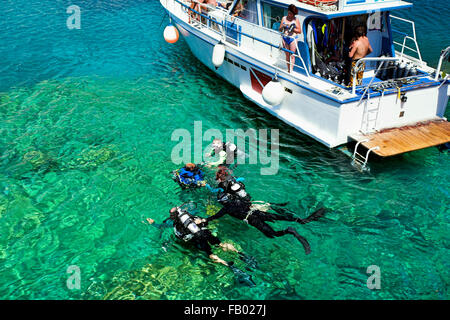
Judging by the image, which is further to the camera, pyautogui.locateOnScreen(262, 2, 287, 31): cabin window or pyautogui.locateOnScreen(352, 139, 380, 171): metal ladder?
pyautogui.locateOnScreen(262, 2, 287, 31): cabin window

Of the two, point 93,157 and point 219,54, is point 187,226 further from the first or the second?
point 219,54

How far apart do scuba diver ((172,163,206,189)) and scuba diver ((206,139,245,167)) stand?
855mm

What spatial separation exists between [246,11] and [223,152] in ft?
15.9

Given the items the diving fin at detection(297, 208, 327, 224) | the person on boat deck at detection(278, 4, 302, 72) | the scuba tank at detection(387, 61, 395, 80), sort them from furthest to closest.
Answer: the scuba tank at detection(387, 61, 395, 80)
the person on boat deck at detection(278, 4, 302, 72)
the diving fin at detection(297, 208, 327, 224)

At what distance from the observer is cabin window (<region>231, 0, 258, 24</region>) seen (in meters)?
11.0

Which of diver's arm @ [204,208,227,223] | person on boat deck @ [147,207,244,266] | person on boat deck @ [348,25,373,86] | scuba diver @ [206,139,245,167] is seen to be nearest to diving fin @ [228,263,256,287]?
person on boat deck @ [147,207,244,266]

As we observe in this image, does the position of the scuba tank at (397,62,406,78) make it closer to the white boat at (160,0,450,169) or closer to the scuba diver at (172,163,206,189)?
the white boat at (160,0,450,169)

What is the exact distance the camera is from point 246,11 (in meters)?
11.3

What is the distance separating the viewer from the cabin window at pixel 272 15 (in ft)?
33.5

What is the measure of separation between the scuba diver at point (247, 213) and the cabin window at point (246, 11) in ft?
18.6

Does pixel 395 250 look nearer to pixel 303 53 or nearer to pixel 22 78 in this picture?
pixel 303 53

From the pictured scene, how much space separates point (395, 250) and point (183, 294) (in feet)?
12.8

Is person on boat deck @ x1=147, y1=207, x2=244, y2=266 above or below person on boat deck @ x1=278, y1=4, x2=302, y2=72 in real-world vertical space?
below

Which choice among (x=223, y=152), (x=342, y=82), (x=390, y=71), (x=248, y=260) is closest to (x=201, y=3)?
(x=342, y=82)
